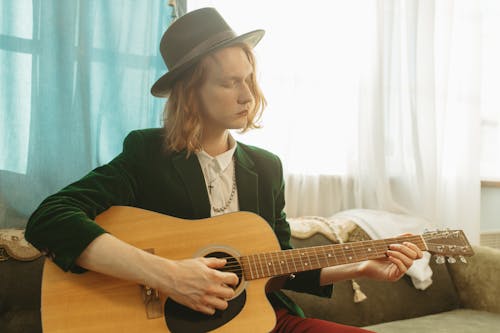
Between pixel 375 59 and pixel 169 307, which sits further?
pixel 375 59

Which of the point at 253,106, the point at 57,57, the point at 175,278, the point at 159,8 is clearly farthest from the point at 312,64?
the point at 175,278

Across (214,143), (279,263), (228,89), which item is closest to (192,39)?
(228,89)

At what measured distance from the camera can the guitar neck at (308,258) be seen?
1246 mm

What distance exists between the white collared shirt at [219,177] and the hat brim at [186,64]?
264 millimetres

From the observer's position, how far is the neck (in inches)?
59.4

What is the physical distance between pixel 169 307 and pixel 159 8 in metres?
1.43

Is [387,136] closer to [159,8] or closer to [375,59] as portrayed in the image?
[375,59]

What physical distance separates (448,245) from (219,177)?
0.80 meters

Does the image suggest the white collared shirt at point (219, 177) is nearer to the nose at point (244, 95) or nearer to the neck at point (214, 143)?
the neck at point (214, 143)

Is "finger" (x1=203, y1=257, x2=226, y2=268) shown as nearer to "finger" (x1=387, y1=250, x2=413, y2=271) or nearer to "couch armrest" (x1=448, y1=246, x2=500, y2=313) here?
"finger" (x1=387, y1=250, x2=413, y2=271)

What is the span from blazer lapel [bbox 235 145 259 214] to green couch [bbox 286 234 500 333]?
69cm

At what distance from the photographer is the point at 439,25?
2934mm

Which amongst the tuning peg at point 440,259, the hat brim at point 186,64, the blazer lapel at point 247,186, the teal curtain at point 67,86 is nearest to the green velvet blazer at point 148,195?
the blazer lapel at point 247,186

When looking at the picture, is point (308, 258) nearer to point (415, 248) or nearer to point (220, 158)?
point (415, 248)
